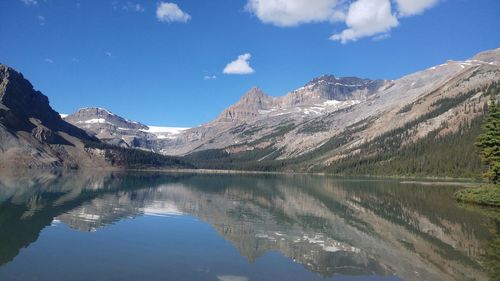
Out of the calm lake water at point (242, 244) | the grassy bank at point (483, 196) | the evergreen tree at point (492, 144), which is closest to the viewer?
the calm lake water at point (242, 244)

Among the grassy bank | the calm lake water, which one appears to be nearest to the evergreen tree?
the grassy bank

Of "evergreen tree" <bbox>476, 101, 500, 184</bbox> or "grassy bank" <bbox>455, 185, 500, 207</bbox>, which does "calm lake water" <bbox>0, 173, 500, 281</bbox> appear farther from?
"evergreen tree" <bbox>476, 101, 500, 184</bbox>

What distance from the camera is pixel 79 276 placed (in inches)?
891

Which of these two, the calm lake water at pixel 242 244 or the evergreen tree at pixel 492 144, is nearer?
the calm lake water at pixel 242 244

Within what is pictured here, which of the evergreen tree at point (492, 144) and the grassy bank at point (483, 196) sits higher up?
the evergreen tree at point (492, 144)

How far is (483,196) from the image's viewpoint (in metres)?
61.6

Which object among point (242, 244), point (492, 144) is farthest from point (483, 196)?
point (242, 244)

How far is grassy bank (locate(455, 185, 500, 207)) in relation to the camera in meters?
59.3

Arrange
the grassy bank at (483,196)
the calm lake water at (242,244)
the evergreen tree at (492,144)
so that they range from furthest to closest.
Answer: the evergreen tree at (492,144) < the grassy bank at (483,196) < the calm lake water at (242,244)

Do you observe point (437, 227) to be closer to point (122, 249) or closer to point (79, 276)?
point (122, 249)

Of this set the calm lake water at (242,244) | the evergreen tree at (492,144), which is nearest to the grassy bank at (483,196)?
the evergreen tree at (492,144)

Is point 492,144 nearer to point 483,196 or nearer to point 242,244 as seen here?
point 483,196

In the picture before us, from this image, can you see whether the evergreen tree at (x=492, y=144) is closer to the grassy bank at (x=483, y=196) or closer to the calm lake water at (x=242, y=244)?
the grassy bank at (x=483, y=196)

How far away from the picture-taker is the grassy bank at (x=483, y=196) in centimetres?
5927
